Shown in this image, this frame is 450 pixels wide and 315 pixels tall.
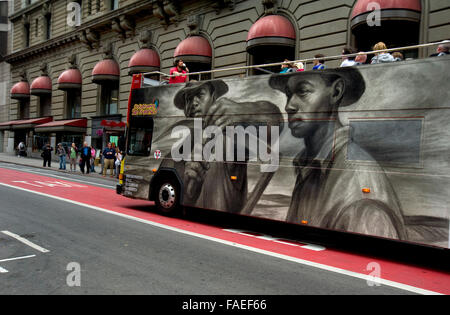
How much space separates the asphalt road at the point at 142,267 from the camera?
4277mm

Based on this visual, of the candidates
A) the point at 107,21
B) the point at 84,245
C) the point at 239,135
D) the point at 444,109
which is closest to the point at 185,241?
the point at 84,245

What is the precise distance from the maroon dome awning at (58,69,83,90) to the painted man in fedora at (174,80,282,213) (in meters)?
23.8

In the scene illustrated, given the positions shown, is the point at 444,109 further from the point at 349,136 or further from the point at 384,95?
the point at 349,136

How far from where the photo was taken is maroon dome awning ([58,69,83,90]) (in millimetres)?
29875

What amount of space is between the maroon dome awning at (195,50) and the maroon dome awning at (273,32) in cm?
386

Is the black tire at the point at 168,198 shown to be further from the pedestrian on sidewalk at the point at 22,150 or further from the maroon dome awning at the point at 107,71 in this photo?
the pedestrian on sidewalk at the point at 22,150

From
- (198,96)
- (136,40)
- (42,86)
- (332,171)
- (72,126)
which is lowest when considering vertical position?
(332,171)

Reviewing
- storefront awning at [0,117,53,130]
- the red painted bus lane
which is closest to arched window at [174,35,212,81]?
the red painted bus lane

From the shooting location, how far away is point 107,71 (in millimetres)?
26188

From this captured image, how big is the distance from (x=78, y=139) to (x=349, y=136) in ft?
91.7

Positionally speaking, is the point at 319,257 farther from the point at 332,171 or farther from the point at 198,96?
the point at 198,96

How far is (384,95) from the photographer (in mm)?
6043

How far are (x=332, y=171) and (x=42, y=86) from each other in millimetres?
33402

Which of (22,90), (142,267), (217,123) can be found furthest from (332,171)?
(22,90)
